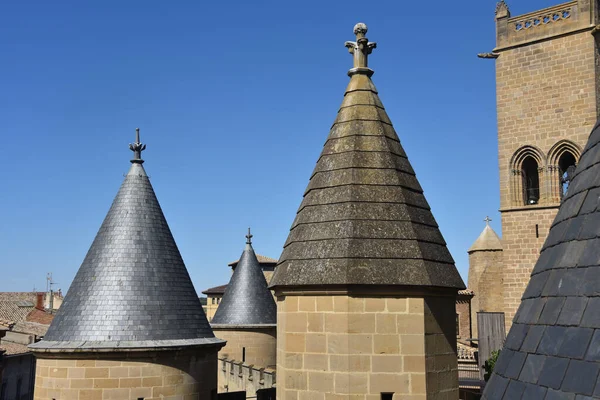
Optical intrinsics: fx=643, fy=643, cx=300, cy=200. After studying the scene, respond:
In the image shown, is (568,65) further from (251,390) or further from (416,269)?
(416,269)

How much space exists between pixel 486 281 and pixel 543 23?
15.1 m

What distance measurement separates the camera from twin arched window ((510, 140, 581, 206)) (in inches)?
814

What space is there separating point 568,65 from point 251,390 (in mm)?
13997

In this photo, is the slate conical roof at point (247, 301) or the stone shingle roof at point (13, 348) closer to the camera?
the slate conical roof at point (247, 301)

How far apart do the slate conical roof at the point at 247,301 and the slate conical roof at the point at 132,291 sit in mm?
7775

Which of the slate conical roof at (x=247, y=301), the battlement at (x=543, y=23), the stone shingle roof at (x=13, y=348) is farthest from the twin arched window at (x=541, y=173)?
the stone shingle roof at (x=13, y=348)

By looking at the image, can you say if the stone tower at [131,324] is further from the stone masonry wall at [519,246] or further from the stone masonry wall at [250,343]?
the stone masonry wall at [519,246]

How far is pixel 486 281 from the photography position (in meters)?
32.5

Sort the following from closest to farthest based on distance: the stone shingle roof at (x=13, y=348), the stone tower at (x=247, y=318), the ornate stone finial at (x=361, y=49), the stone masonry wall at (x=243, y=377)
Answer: the ornate stone finial at (x=361, y=49) → the stone masonry wall at (x=243, y=377) → the stone tower at (x=247, y=318) → the stone shingle roof at (x=13, y=348)

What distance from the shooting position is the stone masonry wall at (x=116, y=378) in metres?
9.80

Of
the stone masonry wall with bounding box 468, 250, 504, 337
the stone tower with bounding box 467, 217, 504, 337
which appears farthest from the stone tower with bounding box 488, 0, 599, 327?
the stone tower with bounding box 467, 217, 504, 337

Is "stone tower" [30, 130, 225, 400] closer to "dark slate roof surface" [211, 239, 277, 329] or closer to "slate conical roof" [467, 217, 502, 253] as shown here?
"dark slate roof surface" [211, 239, 277, 329]

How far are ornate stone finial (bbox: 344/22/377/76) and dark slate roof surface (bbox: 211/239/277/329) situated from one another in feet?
44.5

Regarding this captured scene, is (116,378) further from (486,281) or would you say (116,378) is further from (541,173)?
(486,281)
